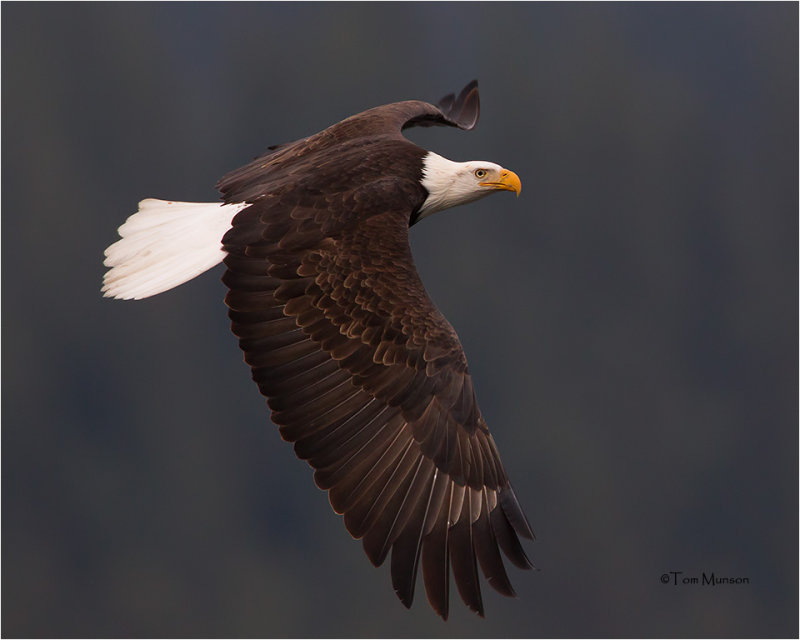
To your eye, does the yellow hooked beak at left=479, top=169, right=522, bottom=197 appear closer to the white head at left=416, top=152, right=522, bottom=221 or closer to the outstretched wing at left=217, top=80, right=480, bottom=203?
the white head at left=416, top=152, right=522, bottom=221

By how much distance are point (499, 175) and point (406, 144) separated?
27.6 inches

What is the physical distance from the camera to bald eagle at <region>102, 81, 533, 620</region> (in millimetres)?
5344

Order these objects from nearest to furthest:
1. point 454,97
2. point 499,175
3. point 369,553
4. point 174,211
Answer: point 369,553 < point 174,211 < point 499,175 < point 454,97

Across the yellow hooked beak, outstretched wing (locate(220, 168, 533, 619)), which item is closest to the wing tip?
the yellow hooked beak

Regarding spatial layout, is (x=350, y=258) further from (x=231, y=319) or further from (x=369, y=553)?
(x=369, y=553)

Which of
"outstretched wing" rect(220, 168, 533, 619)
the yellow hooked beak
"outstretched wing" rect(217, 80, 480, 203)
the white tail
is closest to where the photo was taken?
"outstretched wing" rect(220, 168, 533, 619)

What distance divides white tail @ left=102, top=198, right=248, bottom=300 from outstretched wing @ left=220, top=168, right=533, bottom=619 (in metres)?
0.31

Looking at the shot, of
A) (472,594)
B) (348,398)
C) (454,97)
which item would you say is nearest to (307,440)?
(348,398)

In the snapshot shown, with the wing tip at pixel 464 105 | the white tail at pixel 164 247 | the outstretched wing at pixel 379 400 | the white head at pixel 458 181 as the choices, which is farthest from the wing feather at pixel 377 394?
the wing tip at pixel 464 105

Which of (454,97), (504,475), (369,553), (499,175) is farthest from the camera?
(454,97)

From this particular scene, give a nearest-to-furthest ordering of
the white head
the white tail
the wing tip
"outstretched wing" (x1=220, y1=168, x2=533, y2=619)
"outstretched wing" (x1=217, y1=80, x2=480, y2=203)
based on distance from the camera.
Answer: "outstretched wing" (x1=220, y1=168, x2=533, y2=619) < the white tail < "outstretched wing" (x1=217, y1=80, x2=480, y2=203) < the white head < the wing tip

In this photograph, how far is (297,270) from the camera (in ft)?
18.6

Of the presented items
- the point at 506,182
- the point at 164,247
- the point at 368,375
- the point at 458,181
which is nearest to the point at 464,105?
the point at 506,182

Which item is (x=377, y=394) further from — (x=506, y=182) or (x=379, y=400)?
(x=506, y=182)
